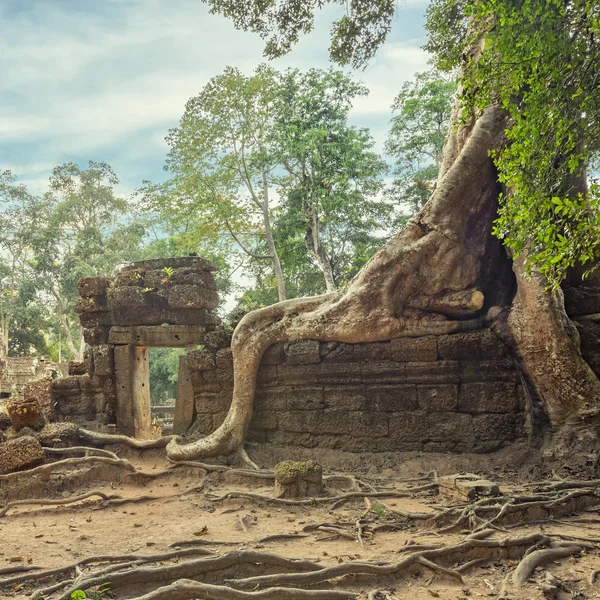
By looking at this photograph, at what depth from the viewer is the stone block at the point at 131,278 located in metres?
8.55

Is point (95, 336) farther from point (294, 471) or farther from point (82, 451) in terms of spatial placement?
point (294, 471)

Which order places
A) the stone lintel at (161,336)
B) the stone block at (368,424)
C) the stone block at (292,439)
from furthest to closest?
the stone lintel at (161,336) → the stone block at (292,439) → the stone block at (368,424)

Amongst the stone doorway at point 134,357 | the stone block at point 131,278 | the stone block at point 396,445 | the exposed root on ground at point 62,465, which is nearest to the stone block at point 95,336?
the stone doorway at point 134,357

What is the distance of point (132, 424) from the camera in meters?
8.21

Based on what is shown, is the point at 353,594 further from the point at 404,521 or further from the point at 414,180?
the point at 414,180

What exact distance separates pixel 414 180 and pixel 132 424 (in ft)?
33.9

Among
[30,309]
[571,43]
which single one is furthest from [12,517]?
[30,309]

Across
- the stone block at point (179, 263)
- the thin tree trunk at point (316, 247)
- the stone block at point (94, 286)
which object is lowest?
the stone block at point (94, 286)

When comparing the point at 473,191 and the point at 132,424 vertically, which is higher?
the point at 473,191

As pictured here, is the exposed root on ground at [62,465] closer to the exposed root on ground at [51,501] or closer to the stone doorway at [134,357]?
the exposed root on ground at [51,501]

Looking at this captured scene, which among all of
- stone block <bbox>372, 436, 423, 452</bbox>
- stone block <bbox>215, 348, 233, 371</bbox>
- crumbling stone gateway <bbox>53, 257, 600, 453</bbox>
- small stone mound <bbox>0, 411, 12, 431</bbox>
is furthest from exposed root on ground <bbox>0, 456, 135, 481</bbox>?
stone block <bbox>372, 436, 423, 452</bbox>

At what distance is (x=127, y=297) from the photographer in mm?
8398

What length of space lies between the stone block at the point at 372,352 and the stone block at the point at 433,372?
0.88ft

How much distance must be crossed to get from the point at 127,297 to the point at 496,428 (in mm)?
5661
